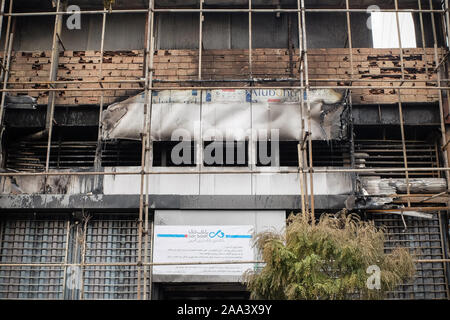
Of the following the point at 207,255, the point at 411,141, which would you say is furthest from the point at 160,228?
the point at 411,141

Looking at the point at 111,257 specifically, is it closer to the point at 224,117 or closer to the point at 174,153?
the point at 174,153

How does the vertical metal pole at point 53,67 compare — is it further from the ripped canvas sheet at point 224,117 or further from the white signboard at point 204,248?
the white signboard at point 204,248

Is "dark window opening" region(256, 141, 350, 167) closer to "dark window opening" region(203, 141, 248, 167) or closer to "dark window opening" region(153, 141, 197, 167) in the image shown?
"dark window opening" region(203, 141, 248, 167)

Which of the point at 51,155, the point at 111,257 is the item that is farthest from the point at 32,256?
the point at 51,155

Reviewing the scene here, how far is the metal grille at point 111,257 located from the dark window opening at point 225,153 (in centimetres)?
238

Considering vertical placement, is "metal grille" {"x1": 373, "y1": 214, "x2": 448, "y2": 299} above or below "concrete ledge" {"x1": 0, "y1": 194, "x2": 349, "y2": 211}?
below

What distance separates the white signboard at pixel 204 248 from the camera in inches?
454

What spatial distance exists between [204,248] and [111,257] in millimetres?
2250

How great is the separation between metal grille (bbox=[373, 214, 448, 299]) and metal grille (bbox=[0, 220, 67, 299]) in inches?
293

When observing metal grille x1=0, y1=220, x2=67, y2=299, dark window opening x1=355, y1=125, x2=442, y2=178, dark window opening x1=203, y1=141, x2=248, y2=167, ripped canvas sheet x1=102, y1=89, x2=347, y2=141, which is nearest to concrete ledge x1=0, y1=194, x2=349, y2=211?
metal grille x1=0, y1=220, x2=67, y2=299

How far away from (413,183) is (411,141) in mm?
1274

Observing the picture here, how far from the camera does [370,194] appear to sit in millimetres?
12250

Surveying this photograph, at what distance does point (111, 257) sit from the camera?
12.1 m

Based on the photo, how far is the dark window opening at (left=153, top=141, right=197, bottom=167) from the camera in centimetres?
1281
